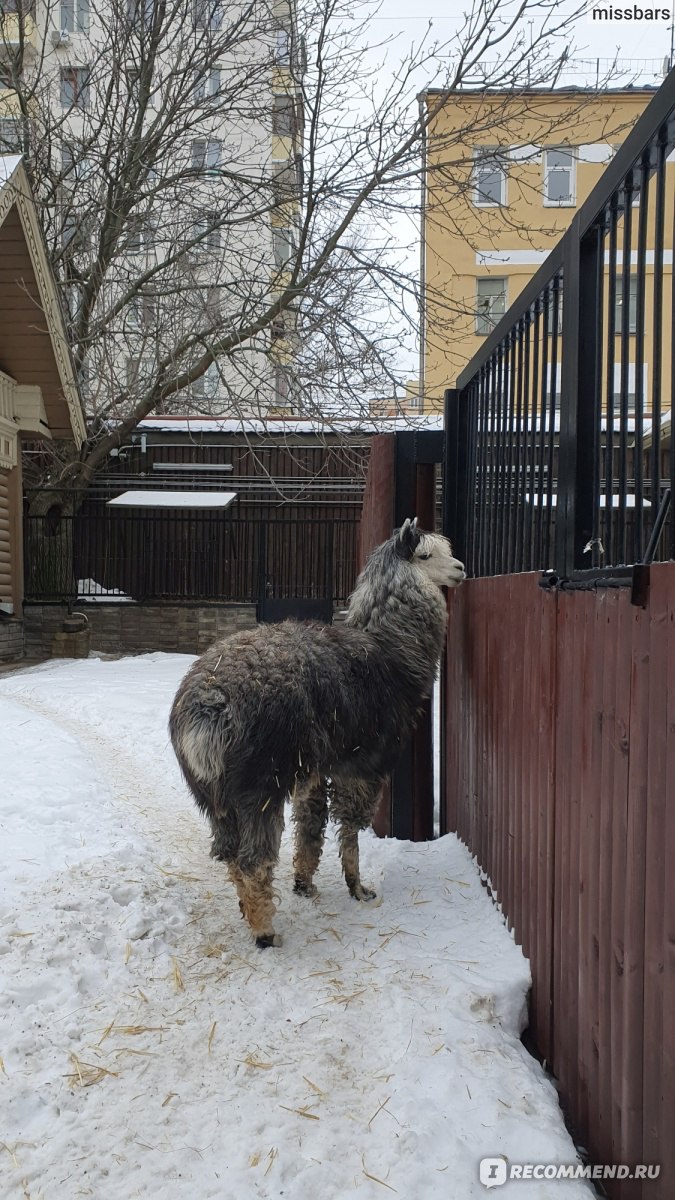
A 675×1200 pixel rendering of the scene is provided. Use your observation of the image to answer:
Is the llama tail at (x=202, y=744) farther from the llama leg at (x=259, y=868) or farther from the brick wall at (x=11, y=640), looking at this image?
the brick wall at (x=11, y=640)

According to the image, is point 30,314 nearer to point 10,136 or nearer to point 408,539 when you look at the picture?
point 10,136

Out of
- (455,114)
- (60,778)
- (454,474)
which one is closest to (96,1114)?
(60,778)

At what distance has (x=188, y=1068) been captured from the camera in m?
2.77

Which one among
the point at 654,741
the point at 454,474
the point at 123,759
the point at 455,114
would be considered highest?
the point at 455,114

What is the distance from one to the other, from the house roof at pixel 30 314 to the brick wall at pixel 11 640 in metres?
3.33

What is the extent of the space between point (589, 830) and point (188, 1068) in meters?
1.57

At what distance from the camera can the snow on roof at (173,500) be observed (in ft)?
51.2

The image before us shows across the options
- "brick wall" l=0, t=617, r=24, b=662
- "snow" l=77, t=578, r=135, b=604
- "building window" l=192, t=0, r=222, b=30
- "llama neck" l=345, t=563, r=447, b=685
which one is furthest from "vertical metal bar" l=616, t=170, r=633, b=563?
"snow" l=77, t=578, r=135, b=604

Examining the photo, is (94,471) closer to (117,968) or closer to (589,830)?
(117,968)

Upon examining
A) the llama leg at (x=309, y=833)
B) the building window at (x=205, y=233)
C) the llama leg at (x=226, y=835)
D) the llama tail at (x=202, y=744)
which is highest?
the building window at (x=205, y=233)

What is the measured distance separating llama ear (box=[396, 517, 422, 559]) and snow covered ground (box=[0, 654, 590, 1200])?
69.8 inches

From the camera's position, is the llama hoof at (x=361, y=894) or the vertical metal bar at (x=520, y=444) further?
the llama hoof at (x=361, y=894)

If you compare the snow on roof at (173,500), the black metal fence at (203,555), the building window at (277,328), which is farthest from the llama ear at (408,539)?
the black metal fence at (203,555)

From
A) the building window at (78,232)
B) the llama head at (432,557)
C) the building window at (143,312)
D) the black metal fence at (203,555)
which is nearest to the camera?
the llama head at (432,557)
